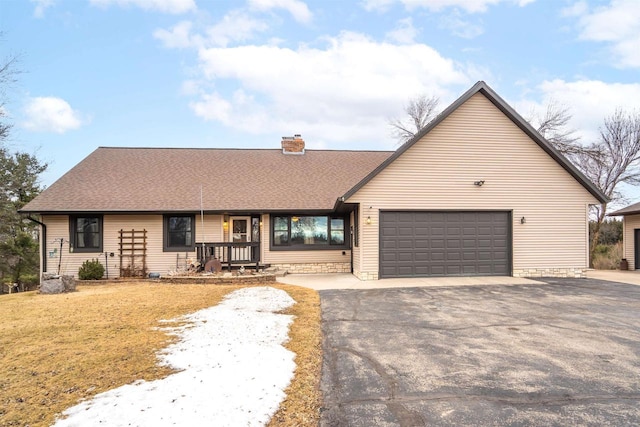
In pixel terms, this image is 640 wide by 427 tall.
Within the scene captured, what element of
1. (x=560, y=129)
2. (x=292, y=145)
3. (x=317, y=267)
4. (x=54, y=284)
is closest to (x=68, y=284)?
(x=54, y=284)

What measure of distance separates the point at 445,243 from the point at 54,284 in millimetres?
12705

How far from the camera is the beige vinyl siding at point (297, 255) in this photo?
13.9m

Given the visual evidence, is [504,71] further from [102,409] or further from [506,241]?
[102,409]

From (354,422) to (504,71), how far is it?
62.3 ft

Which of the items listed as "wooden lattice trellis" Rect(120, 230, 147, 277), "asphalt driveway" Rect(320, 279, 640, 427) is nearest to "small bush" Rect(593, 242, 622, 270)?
"asphalt driveway" Rect(320, 279, 640, 427)

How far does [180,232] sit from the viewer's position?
13734 millimetres

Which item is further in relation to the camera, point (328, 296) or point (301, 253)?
point (301, 253)

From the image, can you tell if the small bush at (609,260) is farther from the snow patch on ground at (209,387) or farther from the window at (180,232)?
the window at (180,232)

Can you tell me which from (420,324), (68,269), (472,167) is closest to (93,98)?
→ (68,269)

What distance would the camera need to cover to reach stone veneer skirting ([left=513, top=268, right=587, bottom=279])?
1231 cm

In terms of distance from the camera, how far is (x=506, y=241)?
12.4m

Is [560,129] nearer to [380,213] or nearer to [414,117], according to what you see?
[414,117]

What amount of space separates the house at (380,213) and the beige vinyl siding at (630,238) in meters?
7.17

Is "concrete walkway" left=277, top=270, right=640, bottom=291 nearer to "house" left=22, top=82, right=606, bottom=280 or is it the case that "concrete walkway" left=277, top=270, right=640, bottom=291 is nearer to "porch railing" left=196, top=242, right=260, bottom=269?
"house" left=22, top=82, right=606, bottom=280
